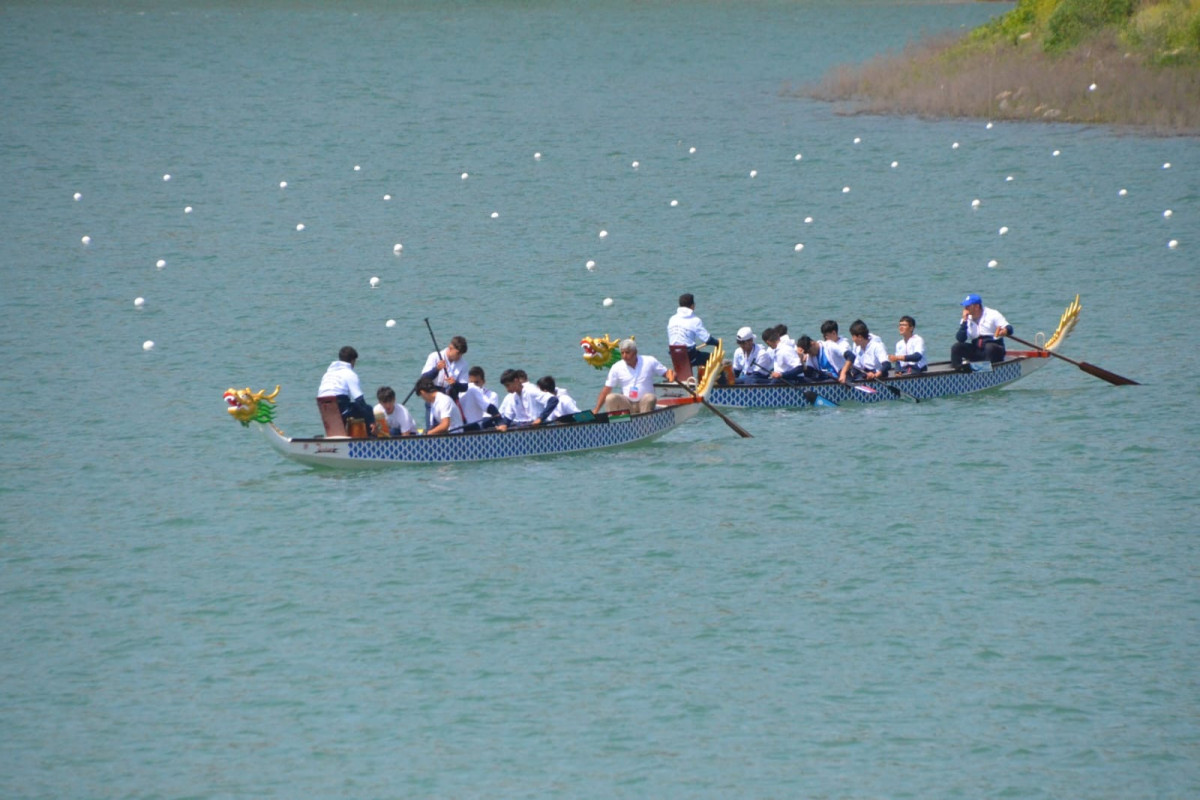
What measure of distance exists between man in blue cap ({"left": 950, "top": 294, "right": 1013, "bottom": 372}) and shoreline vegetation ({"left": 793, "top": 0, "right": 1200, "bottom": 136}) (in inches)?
986

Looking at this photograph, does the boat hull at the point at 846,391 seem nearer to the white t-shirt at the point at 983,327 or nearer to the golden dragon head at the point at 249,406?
the white t-shirt at the point at 983,327

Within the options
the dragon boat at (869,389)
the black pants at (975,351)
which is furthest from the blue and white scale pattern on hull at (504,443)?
the black pants at (975,351)

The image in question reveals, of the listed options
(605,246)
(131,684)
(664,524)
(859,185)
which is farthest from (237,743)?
(859,185)

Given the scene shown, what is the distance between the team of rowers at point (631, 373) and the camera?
22.7 m

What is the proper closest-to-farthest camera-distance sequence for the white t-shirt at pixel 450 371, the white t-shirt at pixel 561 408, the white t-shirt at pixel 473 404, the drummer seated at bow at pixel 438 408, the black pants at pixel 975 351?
the drummer seated at bow at pixel 438 408, the white t-shirt at pixel 473 404, the white t-shirt at pixel 561 408, the white t-shirt at pixel 450 371, the black pants at pixel 975 351

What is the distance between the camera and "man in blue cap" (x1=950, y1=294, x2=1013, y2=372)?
26.5 m

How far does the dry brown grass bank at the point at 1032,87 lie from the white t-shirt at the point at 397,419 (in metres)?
33.1

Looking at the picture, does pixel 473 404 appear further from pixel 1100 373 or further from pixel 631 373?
pixel 1100 373

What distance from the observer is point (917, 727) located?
609 inches

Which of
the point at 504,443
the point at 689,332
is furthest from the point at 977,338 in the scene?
the point at 504,443

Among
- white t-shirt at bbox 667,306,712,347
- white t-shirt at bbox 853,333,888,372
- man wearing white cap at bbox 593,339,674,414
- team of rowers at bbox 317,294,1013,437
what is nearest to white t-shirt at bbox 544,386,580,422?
team of rowers at bbox 317,294,1013,437

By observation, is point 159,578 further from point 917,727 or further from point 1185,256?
point 1185,256

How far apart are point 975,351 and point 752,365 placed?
3.50 meters

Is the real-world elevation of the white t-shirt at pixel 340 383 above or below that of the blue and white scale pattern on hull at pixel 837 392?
above
